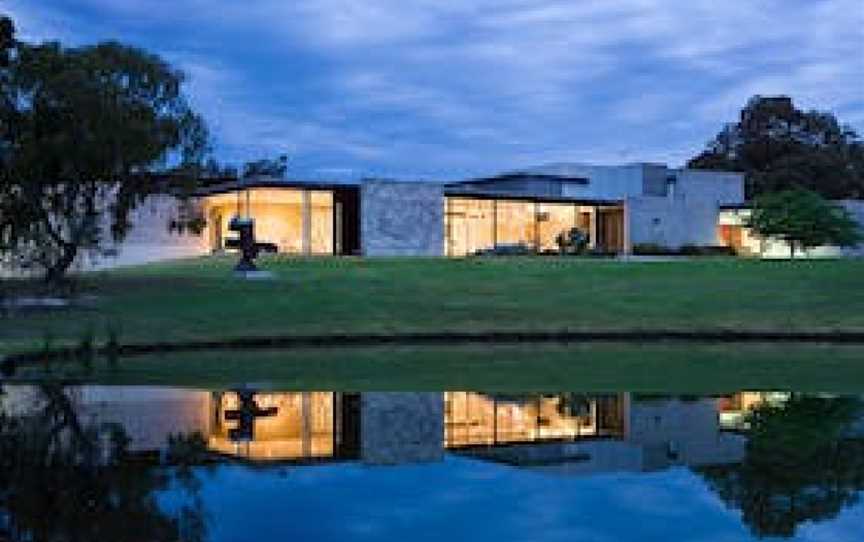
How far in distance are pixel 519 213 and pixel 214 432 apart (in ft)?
167

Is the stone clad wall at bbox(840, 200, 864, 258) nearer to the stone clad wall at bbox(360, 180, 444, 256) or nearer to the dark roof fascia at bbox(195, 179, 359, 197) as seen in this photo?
the stone clad wall at bbox(360, 180, 444, 256)

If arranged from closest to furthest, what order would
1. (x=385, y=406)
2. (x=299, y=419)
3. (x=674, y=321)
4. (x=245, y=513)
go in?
(x=245, y=513) < (x=299, y=419) < (x=385, y=406) < (x=674, y=321)

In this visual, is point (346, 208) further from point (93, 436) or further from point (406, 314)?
point (93, 436)

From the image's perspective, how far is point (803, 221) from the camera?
59.3m

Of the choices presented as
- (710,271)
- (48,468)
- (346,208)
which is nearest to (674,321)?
(710,271)

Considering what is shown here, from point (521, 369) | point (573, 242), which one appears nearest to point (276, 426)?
point (521, 369)

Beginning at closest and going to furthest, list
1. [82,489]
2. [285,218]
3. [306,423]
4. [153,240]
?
[82,489]
[306,423]
[153,240]
[285,218]

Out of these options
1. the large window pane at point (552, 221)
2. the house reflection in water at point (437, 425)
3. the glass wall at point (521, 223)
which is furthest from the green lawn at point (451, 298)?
the large window pane at point (552, 221)

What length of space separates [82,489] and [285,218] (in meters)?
48.0

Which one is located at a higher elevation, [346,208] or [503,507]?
[346,208]

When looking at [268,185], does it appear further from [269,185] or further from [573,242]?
[573,242]

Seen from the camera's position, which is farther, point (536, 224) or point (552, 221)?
point (552, 221)

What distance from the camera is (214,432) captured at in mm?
12023

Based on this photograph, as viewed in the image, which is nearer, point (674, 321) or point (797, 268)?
point (674, 321)
